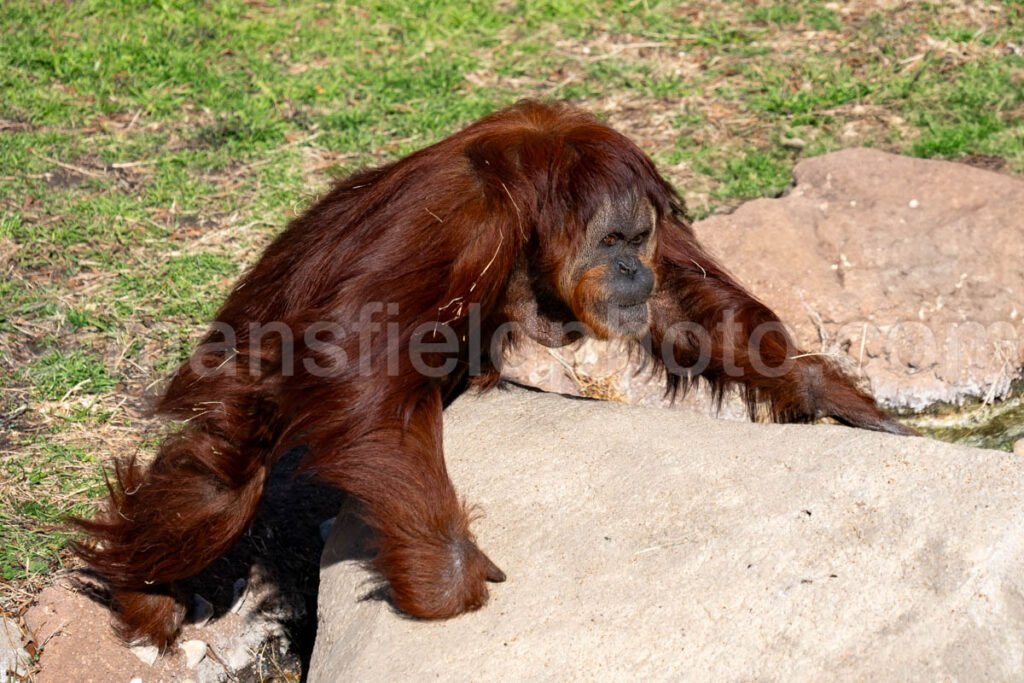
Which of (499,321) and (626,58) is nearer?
(499,321)

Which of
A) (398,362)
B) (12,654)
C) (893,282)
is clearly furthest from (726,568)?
(893,282)

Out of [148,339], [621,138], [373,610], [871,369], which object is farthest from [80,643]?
[871,369]

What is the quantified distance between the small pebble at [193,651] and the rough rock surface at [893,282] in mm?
1771

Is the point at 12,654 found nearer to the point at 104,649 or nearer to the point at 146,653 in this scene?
the point at 104,649

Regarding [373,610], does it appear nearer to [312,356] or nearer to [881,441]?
[312,356]

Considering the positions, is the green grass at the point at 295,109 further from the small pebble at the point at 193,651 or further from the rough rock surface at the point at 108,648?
the small pebble at the point at 193,651

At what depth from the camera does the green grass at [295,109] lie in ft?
16.4

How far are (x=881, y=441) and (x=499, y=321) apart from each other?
119cm

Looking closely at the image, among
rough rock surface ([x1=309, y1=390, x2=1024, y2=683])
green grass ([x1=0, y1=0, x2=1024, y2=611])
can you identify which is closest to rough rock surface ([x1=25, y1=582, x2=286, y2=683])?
rough rock surface ([x1=309, y1=390, x2=1024, y2=683])

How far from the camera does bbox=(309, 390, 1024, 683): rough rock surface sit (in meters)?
2.61

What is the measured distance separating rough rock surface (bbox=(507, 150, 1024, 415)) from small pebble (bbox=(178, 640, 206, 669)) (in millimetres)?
1771

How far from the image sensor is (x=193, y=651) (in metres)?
3.71

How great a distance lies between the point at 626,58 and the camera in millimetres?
7086

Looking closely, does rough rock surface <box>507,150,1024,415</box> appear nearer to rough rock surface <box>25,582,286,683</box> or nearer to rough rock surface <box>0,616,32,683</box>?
rough rock surface <box>25,582,286,683</box>
